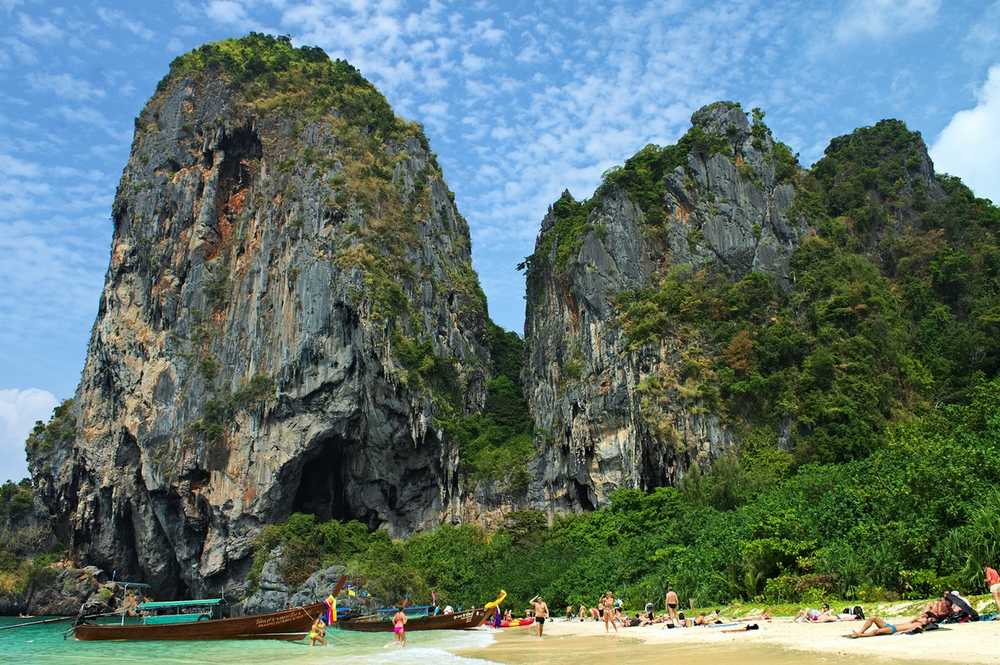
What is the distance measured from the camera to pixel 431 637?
Result: 1962 cm

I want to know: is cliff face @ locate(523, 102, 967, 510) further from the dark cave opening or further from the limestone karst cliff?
the dark cave opening

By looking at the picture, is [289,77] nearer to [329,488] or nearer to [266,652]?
[329,488]

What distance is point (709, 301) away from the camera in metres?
37.2

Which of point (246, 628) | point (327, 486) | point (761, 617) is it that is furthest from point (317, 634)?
point (327, 486)

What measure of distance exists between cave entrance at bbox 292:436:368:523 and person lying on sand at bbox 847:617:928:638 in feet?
116

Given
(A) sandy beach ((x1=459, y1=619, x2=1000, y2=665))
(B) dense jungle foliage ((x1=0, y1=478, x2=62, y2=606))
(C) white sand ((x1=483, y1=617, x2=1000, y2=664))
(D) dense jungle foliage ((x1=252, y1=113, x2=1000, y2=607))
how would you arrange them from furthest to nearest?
(B) dense jungle foliage ((x1=0, y1=478, x2=62, y2=606)) < (D) dense jungle foliage ((x1=252, y1=113, x2=1000, y2=607)) < (A) sandy beach ((x1=459, y1=619, x2=1000, y2=665)) < (C) white sand ((x1=483, y1=617, x2=1000, y2=664))

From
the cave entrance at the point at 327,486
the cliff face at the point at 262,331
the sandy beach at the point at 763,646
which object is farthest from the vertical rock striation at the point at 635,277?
the sandy beach at the point at 763,646

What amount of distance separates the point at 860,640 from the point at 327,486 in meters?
38.4

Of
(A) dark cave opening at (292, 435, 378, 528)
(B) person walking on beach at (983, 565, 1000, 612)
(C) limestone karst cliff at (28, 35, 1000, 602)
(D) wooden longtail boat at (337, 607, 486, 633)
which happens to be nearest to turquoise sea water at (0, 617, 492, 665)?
(D) wooden longtail boat at (337, 607, 486, 633)

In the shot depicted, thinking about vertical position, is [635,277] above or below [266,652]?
above

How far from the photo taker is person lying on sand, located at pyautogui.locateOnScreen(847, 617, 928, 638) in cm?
857

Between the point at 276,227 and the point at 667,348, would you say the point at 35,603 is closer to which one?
the point at 276,227

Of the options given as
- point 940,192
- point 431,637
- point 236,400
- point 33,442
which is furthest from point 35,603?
point 940,192

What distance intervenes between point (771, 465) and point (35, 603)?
1767 inches
